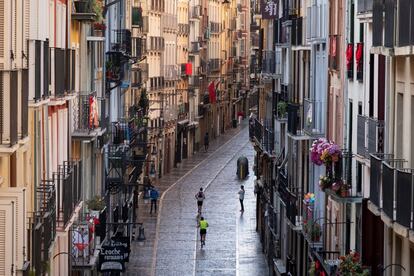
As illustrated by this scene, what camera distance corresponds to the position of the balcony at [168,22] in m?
116

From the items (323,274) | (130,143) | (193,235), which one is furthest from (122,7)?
(323,274)

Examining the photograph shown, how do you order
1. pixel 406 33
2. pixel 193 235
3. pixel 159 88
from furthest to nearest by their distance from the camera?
pixel 159 88 < pixel 193 235 < pixel 406 33

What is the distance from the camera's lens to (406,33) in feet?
94.6

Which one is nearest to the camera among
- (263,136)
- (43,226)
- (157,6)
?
(43,226)

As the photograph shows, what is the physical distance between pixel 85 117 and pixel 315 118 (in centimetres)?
758

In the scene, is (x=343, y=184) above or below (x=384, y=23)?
below

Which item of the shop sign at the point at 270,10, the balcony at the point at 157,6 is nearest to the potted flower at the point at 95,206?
the shop sign at the point at 270,10

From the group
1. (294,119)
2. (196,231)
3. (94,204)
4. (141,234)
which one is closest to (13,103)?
(94,204)

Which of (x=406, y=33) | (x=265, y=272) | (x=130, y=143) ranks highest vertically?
(x=406, y=33)

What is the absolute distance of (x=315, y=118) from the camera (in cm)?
Result: 5547

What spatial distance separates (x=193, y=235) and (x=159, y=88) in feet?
110

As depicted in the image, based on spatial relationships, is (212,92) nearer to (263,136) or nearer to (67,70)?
(263,136)

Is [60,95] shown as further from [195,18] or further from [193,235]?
[195,18]

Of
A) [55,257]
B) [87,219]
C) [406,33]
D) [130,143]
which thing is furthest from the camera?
[130,143]
